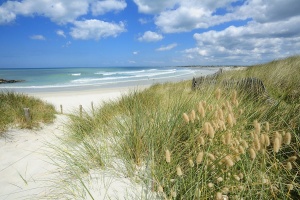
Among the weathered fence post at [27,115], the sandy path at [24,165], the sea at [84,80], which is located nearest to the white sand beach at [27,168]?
the sandy path at [24,165]

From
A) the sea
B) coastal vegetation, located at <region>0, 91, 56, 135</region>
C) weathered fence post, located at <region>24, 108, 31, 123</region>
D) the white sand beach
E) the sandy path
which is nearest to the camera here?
the white sand beach

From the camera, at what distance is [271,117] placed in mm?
2941

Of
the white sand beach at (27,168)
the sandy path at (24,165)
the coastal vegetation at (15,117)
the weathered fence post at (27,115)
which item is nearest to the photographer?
the white sand beach at (27,168)

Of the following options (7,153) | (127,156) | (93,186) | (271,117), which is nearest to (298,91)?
(271,117)

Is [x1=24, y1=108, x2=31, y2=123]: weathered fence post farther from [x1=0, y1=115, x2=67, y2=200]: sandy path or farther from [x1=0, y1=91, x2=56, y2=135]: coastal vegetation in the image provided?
[x1=0, y1=115, x2=67, y2=200]: sandy path

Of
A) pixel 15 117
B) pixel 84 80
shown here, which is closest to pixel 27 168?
pixel 15 117

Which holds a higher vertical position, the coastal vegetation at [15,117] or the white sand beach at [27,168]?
the coastal vegetation at [15,117]

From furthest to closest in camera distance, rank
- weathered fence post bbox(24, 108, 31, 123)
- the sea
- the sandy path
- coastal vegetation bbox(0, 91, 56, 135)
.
Answer: the sea → weathered fence post bbox(24, 108, 31, 123) → coastal vegetation bbox(0, 91, 56, 135) → the sandy path

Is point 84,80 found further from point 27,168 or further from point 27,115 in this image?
point 27,168

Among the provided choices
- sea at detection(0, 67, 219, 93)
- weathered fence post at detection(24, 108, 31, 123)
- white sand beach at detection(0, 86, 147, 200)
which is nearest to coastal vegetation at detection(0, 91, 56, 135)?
weathered fence post at detection(24, 108, 31, 123)

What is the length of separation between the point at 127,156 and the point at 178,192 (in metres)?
0.96

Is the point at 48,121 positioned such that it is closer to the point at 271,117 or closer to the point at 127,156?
the point at 127,156

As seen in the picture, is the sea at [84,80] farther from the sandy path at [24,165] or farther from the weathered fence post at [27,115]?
the weathered fence post at [27,115]

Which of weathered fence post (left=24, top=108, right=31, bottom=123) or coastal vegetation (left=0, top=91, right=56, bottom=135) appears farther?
weathered fence post (left=24, top=108, right=31, bottom=123)
